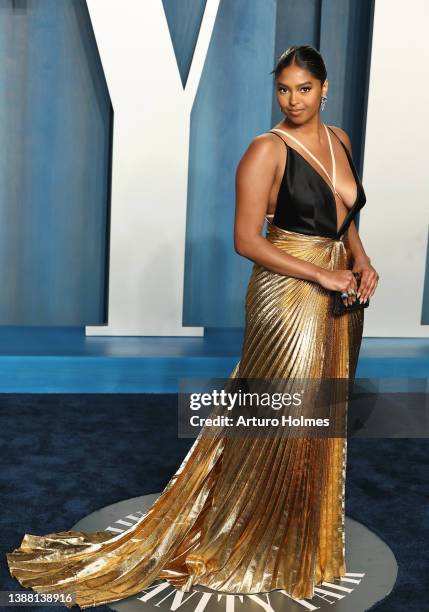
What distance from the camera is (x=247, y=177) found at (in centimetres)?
254

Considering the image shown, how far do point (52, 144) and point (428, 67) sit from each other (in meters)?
2.32

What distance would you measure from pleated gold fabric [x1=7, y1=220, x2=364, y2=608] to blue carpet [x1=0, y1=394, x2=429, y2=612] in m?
0.17

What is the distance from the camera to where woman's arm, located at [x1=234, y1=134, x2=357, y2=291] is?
2.54m

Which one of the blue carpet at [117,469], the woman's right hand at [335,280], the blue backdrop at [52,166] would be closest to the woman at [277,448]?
the woman's right hand at [335,280]

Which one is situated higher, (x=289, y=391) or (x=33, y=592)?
(x=289, y=391)

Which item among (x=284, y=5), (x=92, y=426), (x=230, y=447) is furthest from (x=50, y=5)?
(x=230, y=447)

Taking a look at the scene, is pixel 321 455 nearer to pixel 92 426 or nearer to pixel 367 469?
pixel 367 469

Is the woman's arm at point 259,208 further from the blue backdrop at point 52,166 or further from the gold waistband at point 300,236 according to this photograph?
the blue backdrop at point 52,166

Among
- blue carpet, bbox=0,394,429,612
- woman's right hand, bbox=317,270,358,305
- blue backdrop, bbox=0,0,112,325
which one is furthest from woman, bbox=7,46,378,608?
blue backdrop, bbox=0,0,112,325

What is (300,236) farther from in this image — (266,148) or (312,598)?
(312,598)

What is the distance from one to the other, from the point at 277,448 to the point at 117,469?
1237 mm

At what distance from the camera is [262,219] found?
2.60m

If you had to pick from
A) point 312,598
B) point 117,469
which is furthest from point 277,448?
point 117,469

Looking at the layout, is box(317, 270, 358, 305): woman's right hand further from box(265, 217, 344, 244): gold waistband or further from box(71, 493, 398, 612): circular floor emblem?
box(71, 493, 398, 612): circular floor emblem
